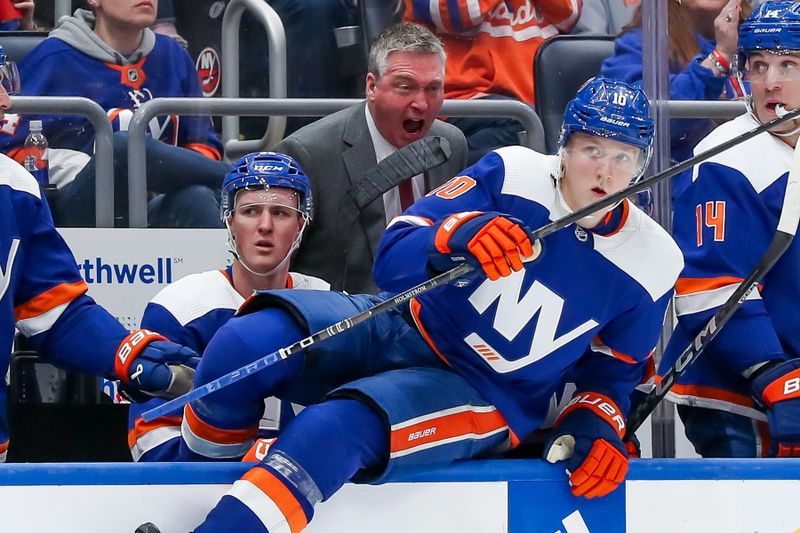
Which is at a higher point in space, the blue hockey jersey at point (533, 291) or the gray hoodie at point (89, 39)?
the gray hoodie at point (89, 39)

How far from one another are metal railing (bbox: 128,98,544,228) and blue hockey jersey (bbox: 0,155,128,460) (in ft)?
2.08

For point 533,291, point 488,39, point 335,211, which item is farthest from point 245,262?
point 488,39

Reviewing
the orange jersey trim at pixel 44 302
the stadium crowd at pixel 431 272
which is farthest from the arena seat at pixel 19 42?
the orange jersey trim at pixel 44 302

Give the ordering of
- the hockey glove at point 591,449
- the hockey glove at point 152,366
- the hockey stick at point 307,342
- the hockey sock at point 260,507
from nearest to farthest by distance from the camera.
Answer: the hockey sock at point 260,507
the hockey stick at point 307,342
the hockey glove at point 591,449
the hockey glove at point 152,366

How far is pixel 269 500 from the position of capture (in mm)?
1735

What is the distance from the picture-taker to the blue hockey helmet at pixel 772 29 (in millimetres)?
2297

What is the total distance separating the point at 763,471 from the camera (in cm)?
204

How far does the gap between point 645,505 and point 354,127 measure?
1.19 metres

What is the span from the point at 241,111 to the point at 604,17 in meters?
0.89

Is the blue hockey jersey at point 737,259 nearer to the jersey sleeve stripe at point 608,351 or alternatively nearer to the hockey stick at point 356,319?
the jersey sleeve stripe at point 608,351

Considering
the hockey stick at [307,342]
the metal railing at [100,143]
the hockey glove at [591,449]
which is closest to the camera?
the hockey stick at [307,342]

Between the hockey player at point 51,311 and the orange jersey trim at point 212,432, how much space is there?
25 centimetres

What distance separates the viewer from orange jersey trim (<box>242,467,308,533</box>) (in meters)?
1.74

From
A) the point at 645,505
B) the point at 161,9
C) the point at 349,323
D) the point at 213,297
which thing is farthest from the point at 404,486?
the point at 161,9
